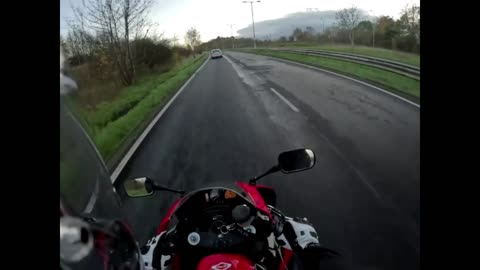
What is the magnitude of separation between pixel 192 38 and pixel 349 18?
1685 mm

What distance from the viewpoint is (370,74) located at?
17.7 ft

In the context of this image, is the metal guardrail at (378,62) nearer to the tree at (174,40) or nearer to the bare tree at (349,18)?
the bare tree at (349,18)

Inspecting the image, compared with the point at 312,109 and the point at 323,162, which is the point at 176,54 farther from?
the point at 323,162

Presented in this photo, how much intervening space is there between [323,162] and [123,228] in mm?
3960

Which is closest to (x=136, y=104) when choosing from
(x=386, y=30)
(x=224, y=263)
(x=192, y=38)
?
(x=192, y=38)

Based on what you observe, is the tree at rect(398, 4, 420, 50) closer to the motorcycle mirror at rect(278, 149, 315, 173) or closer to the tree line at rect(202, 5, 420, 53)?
the tree line at rect(202, 5, 420, 53)

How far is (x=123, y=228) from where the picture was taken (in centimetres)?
113

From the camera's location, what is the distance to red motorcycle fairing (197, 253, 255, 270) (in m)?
1.34

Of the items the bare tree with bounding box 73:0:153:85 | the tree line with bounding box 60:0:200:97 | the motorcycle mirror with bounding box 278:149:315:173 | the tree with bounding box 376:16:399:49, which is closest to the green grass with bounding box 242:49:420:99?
the tree with bounding box 376:16:399:49

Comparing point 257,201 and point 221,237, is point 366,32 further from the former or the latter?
Result: point 221,237

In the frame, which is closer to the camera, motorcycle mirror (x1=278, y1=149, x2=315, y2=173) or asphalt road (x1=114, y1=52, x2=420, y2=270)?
motorcycle mirror (x1=278, y1=149, x2=315, y2=173)

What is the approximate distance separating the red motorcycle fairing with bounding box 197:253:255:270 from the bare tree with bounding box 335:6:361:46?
3591 millimetres
